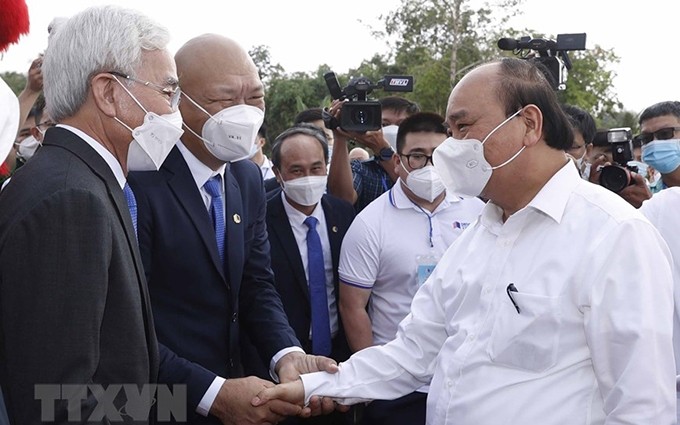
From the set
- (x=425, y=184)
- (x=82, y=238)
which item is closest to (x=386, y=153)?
(x=425, y=184)

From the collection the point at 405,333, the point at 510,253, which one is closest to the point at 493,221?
the point at 510,253

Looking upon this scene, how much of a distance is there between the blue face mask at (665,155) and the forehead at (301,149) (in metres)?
2.05

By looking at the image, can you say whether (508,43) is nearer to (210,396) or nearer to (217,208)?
(217,208)

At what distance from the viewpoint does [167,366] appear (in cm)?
293

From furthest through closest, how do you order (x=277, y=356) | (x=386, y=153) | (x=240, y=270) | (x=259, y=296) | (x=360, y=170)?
1. (x=360, y=170)
2. (x=386, y=153)
3. (x=259, y=296)
4. (x=277, y=356)
5. (x=240, y=270)

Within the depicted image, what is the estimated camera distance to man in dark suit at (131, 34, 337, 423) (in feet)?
9.87

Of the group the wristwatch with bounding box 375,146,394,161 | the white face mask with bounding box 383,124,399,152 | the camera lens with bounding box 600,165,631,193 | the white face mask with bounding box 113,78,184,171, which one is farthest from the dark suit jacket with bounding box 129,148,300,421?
the camera lens with bounding box 600,165,631,193

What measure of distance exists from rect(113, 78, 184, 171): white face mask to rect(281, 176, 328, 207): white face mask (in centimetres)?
184

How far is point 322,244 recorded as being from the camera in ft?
15.0

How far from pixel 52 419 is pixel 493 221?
171cm

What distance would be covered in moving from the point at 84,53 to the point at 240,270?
1220mm

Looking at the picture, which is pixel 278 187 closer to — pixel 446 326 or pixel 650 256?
pixel 446 326

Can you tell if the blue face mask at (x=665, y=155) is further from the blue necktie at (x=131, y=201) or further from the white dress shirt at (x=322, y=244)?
the blue necktie at (x=131, y=201)

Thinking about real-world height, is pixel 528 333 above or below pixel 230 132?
below
